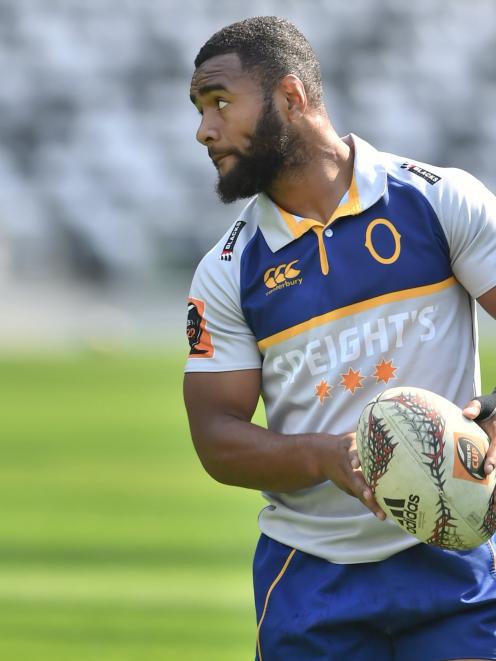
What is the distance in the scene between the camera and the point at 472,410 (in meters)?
3.31

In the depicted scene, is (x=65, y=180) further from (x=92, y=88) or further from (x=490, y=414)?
(x=490, y=414)

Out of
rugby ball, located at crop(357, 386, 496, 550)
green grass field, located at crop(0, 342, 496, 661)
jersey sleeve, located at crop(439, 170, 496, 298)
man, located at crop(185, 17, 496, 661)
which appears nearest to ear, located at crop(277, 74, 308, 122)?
man, located at crop(185, 17, 496, 661)

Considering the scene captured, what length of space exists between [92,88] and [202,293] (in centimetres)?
2569

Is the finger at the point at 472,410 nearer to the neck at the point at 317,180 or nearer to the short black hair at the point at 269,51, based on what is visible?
the neck at the point at 317,180

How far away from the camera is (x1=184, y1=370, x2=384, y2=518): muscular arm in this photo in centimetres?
Answer: 336

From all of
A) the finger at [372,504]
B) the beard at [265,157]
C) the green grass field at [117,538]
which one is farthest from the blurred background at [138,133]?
the finger at [372,504]

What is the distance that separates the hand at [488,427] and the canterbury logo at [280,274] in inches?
24.7

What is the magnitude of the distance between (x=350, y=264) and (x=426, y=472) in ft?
2.20

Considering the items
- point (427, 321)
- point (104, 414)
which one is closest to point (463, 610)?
point (427, 321)

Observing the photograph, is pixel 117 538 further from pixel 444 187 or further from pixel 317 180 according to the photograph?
pixel 444 187

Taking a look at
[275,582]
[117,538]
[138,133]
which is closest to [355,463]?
[275,582]

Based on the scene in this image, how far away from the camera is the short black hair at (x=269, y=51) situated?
378cm

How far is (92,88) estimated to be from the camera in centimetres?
2873

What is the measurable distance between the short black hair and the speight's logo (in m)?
0.52
